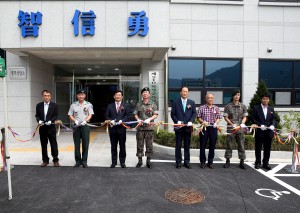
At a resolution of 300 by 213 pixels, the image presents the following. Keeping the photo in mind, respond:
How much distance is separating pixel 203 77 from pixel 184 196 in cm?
660

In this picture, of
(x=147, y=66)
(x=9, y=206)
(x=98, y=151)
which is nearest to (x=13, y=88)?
(x=98, y=151)

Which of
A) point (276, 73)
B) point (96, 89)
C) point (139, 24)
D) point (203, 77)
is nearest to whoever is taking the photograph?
point (139, 24)

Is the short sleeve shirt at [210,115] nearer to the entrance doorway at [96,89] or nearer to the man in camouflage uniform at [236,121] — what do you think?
the man in camouflage uniform at [236,121]

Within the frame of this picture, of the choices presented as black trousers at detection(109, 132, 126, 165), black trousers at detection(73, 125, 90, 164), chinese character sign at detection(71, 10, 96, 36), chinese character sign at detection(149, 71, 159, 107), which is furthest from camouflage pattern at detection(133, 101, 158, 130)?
chinese character sign at detection(149, 71, 159, 107)

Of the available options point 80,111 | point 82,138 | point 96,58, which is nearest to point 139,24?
point 96,58

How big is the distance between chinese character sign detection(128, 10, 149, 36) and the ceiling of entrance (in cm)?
59

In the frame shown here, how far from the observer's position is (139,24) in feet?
24.0

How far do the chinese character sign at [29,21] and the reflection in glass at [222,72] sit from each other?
246 inches

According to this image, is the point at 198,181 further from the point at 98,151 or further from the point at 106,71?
the point at 106,71

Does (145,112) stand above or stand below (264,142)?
above

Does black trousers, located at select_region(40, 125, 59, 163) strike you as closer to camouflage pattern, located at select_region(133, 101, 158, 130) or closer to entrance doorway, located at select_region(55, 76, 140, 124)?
camouflage pattern, located at select_region(133, 101, 158, 130)

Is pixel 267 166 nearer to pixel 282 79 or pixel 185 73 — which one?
pixel 185 73

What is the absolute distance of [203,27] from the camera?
9.66 m

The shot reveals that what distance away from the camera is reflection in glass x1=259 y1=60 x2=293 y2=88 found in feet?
33.0
